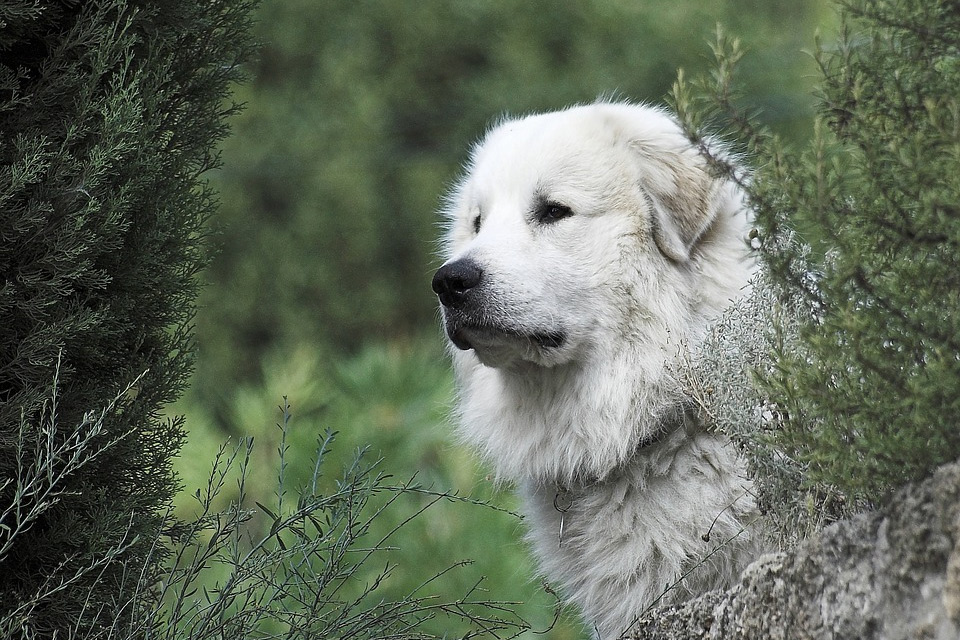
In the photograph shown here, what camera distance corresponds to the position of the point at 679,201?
11.6 ft

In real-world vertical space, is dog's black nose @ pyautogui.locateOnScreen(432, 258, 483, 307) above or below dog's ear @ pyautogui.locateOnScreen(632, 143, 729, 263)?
below

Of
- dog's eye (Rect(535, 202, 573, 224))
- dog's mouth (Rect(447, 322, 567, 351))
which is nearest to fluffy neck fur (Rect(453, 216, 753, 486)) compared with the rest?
dog's mouth (Rect(447, 322, 567, 351))

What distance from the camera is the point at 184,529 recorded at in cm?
320

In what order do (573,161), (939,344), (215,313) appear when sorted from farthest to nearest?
(215,313) < (573,161) < (939,344)

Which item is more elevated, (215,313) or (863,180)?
(863,180)

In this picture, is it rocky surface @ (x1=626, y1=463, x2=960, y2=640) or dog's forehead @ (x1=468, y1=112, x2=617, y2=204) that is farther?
dog's forehead @ (x1=468, y1=112, x2=617, y2=204)

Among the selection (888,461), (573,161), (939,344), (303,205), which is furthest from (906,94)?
(303,205)

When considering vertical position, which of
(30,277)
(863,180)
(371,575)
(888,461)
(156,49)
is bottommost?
(371,575)

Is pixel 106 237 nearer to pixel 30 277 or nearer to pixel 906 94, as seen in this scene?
pixel 30 277

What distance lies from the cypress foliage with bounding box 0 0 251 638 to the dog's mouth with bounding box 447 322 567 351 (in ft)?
2.85

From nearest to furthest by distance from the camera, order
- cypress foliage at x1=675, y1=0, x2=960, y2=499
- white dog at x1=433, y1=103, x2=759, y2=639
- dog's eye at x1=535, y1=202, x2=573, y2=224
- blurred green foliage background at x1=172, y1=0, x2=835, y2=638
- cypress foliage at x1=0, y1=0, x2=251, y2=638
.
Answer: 1. cypress foliage at x1=675, y1=0, x2=960, y2=499
2. cypress foliage at x1=0, y1=0, x2=251, y2=638
3. white dog at x1=433, y1=103, x2=759, y2=639
4. dog's eye at x1=535, y1=202, x2=573, y2=224
5. blurred green foliage background at x1=172, y1=0, x2=835, y2=638

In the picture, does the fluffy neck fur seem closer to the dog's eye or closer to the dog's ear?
the dog's ear

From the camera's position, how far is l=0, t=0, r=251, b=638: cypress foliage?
271cm

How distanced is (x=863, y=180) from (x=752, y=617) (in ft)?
3.16
